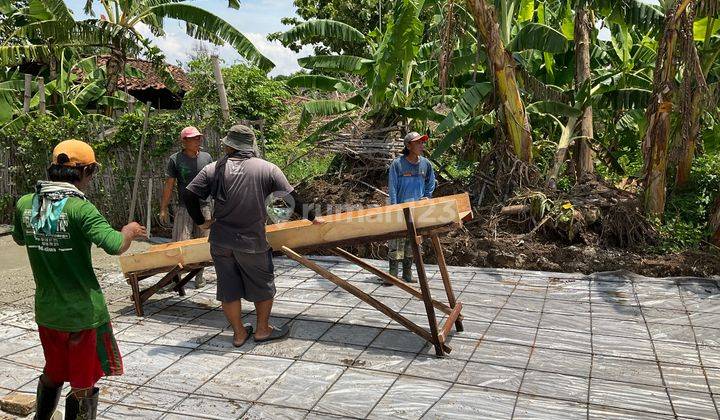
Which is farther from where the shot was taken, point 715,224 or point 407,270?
point 715,224

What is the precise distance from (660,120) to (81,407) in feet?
20.9

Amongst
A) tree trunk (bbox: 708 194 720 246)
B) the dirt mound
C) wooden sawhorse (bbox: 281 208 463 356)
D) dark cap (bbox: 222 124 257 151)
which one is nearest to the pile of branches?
the dirt mound

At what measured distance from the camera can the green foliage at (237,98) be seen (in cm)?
786

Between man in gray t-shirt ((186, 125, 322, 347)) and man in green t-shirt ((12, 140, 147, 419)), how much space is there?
4.30 ft

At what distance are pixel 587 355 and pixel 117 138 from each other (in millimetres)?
6998

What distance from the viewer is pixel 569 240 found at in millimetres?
6941

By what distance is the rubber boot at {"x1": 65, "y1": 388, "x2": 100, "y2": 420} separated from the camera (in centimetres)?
284

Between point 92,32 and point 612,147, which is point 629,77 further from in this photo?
point 92,32

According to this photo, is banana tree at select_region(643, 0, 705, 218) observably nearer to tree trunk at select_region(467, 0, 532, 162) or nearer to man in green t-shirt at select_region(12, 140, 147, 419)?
tree trunk at select_region(467, 0, 532, 162)

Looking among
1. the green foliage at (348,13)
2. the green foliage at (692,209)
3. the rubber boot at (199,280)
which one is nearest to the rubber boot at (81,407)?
the rubber boot at (199,280)

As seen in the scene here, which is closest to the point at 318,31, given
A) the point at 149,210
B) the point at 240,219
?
the point at 149,210

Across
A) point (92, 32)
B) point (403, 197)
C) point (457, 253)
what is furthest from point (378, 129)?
point (92, 32)

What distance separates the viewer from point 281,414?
126 inches

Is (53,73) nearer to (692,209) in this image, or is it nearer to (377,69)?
(377,69)
